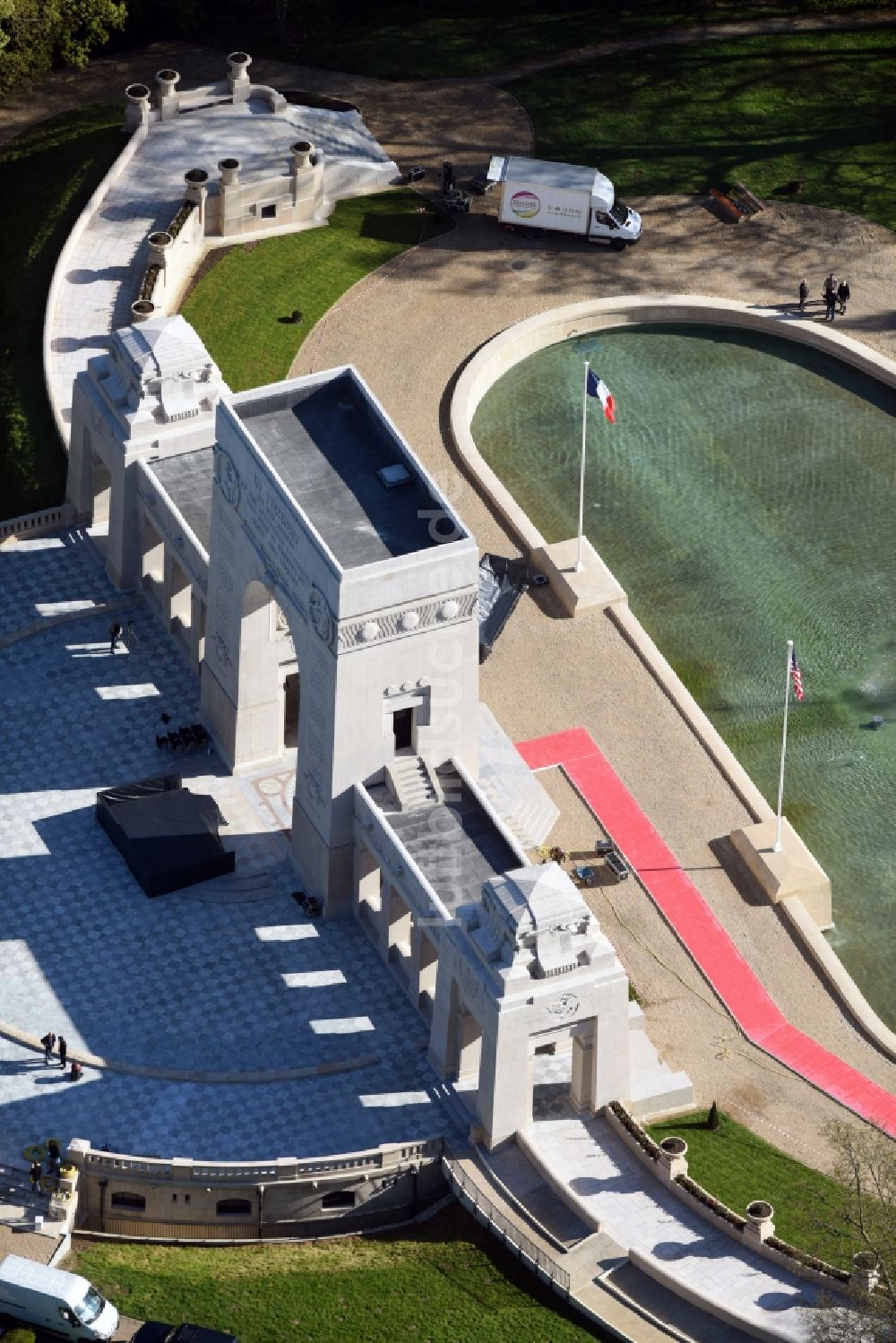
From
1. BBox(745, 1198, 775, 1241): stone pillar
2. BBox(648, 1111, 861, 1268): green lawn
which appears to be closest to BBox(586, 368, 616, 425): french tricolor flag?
BBox(648, 1111, 861, 1268): green lawn

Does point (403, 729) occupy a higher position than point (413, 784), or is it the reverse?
point (403, 729)

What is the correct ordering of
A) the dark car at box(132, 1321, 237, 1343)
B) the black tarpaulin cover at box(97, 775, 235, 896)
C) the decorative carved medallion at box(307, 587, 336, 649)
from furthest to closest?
the black tarpaulin cover at box(97, 775, 235, 896)
the decorative carved medallion at box(307, 587, 336, 649)
the dark car at box(132, 1321, 237, 1343)

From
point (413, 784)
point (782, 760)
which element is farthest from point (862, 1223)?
point (782, 760)

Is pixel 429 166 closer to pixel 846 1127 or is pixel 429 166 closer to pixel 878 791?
pixel 878 791

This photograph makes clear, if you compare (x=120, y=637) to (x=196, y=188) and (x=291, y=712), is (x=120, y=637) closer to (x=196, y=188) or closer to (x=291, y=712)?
(x=291, y=712)

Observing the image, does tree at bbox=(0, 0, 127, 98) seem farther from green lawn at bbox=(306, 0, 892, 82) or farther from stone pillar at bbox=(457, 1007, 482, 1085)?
stone pillar at bbox=(457, 1007, 482, 1085)

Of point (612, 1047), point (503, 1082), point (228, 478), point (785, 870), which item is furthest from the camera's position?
point (785, 870)

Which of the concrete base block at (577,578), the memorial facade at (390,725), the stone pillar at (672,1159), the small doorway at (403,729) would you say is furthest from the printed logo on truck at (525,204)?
the stone pillar at (672,1159)

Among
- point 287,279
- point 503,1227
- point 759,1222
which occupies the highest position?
point 287,279
